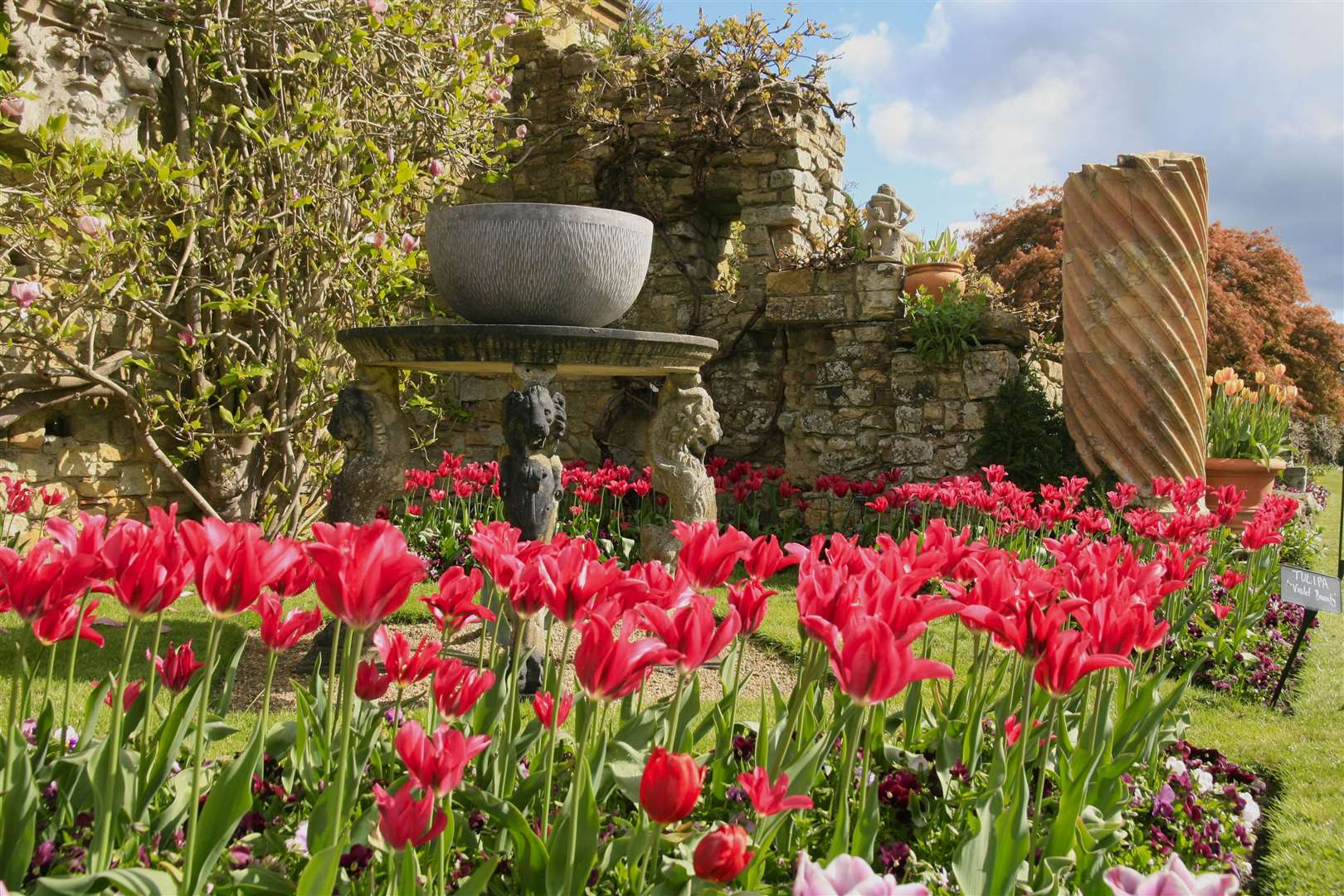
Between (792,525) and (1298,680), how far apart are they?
3.70 m


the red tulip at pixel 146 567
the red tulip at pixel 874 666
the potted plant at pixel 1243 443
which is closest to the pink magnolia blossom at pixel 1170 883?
the red tulip at pixel 874 666

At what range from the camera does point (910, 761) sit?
189 centimetres

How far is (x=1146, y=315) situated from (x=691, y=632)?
19.0ft

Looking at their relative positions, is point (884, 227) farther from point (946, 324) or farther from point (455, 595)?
point (455, 595)

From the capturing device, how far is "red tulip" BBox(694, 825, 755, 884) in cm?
99

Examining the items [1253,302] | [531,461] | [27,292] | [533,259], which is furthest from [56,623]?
[1253,302]

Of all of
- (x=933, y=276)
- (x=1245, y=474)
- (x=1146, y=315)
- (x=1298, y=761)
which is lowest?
(x=1298, y=761)

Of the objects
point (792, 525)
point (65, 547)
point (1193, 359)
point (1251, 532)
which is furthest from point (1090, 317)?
point (65, 547)

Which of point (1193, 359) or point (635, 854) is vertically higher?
point (1193, 359)

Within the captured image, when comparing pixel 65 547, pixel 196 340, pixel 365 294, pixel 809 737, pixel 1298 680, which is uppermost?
pixel 365 294

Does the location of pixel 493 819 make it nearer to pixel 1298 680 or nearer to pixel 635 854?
pixel 635 854

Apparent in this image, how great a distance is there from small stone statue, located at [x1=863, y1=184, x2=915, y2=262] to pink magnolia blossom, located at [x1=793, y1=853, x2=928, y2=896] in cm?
656

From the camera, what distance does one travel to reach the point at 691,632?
1.24m

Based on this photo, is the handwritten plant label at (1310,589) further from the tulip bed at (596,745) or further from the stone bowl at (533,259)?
the stone bowl at (533,259)
